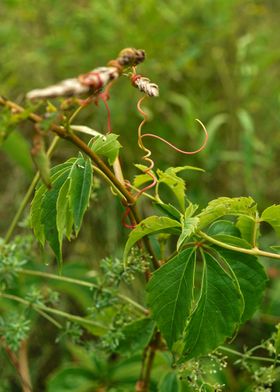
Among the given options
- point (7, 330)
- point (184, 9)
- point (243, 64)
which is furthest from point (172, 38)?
point (7, 330)

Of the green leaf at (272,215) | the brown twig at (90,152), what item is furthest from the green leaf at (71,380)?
the green leaf at (272,215)

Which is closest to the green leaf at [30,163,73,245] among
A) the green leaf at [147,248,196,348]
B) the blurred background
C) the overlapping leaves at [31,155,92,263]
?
the overlapping leaves at [31,155,92,263]

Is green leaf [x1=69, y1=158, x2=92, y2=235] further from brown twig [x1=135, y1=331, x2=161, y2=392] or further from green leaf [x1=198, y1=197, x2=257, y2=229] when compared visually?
brown twig [x1=135, y1=331, x2=161, y2=392]

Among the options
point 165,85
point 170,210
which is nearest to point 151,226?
point 170,210

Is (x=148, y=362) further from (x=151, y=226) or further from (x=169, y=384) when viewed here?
(x=151, y=226)

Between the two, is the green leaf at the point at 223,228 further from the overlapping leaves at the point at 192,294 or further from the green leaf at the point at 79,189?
the green leaf at the point at 79,189

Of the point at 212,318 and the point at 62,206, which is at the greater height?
the point at 62,206

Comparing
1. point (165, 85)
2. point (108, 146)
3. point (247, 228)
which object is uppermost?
point (165, 85)
